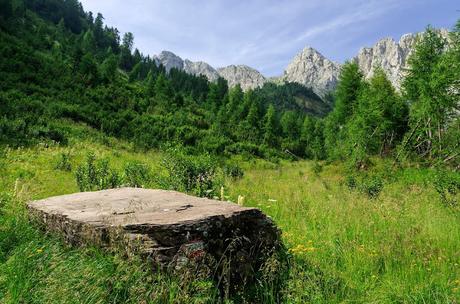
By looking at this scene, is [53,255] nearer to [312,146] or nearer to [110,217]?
[110,217]

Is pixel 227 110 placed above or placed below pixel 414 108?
above

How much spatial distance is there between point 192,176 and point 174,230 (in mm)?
A: 6651

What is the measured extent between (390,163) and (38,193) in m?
24.2

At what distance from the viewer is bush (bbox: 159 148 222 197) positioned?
10055mm

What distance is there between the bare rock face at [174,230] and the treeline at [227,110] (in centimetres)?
1169

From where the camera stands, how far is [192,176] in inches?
410

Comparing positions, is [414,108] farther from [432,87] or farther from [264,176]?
[264,176]

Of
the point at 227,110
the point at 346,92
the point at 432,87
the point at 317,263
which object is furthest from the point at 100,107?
the point at 317,263

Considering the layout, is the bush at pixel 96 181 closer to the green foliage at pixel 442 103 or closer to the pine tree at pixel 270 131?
the green foliage at pixel 442 103

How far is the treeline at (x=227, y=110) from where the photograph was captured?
24078 mm

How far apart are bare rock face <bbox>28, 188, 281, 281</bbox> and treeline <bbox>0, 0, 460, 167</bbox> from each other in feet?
38.3

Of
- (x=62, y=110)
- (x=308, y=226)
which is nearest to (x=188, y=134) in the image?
(x=62, y=110)

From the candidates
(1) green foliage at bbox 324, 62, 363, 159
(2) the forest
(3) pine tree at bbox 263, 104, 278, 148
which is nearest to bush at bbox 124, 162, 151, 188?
(2) the forest

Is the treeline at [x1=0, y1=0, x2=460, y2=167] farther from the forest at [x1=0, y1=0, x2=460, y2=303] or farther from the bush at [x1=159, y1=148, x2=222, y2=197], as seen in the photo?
the bush at [x1=159, y1=148, x2=222, y2=197]
